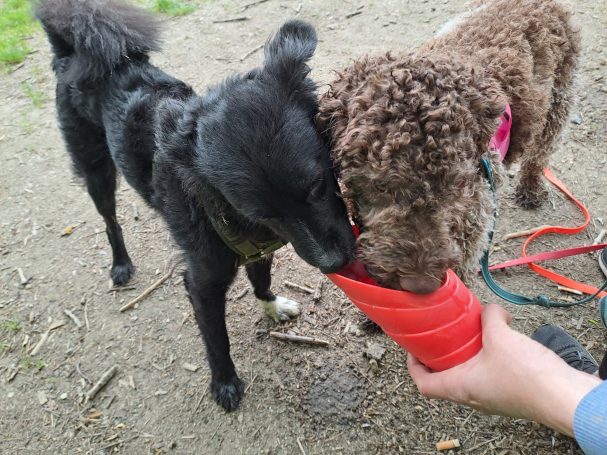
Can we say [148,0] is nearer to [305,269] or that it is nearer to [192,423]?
[305,269]

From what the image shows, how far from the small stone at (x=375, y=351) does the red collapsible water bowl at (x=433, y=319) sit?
1134mm

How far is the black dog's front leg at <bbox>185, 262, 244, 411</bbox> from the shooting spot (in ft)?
7.95

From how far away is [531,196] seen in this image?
3.78 meters

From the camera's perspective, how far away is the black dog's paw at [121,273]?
3.63 m

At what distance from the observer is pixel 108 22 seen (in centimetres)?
280

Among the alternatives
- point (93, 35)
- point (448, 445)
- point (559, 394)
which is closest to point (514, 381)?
point (559, 394)

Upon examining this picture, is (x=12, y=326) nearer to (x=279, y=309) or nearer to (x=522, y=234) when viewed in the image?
(x=279, y=309)

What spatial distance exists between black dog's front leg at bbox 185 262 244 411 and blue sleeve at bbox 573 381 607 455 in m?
1.61

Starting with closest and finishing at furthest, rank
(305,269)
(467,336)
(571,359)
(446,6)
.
→ (467,336), (571,359), (305,269), (446,6)

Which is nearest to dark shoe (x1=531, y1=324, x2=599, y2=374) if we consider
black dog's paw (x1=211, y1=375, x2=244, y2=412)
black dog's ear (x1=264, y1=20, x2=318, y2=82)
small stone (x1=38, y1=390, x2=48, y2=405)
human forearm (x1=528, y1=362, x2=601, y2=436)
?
human forearm (x1=528, y1=362, x2=601, y2=436)

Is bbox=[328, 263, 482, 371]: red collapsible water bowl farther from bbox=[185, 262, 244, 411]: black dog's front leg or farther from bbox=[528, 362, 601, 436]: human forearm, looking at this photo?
bbox=[185, 262, 244, 411]: black dog's front leg

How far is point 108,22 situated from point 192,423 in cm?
245

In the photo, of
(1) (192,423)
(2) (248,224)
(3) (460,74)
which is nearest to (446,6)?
(3) (460,74)

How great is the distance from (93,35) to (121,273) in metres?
1.74
